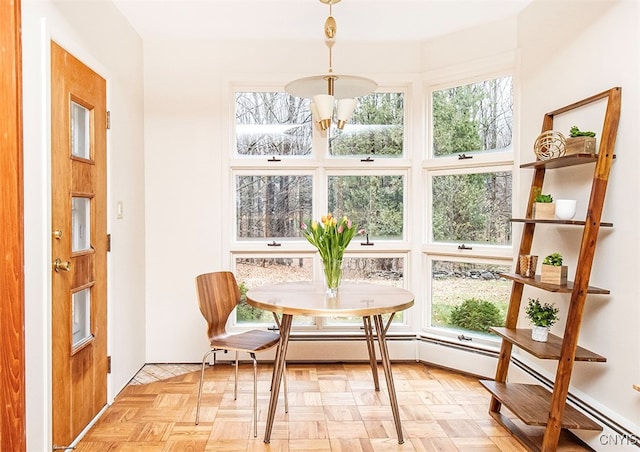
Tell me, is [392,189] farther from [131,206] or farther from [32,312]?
[32,312]

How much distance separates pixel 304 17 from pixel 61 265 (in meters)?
2.20

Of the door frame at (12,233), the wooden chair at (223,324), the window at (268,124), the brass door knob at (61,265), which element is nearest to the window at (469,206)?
the window at (268,124)

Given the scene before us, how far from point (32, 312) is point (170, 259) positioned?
5.18ft

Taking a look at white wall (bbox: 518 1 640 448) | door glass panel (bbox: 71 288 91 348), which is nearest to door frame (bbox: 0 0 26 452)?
door glass panel (bbox: 71 288 91 348)

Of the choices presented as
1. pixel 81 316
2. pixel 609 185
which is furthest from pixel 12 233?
pixel 609 185

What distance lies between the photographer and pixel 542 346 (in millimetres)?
2281

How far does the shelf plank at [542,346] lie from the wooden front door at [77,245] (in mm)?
2349

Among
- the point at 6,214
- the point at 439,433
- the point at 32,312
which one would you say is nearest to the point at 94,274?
the point at 32,312

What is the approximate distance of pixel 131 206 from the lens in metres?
3.11

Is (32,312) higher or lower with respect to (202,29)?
lower

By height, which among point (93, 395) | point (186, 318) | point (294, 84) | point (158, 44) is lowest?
point (93, 395)

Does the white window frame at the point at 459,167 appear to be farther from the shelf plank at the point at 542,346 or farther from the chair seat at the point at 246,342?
the chair seat at the point at 246,342

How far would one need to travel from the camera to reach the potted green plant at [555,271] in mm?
2230

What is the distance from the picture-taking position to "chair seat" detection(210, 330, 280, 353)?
246 cm
